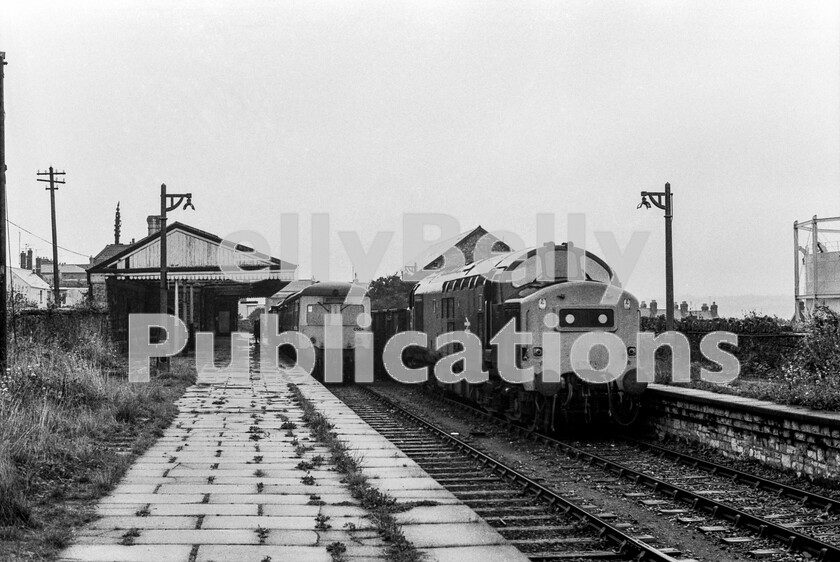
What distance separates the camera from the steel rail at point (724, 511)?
6.63m

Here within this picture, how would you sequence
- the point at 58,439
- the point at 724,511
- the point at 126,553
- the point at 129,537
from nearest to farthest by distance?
the point at 126,553 < the point at 129,537 < the point at 724,511 < the point at 58,439

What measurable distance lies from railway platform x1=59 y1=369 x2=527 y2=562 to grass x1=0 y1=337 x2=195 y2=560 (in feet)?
0.76

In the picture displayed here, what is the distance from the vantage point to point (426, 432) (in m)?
14.0

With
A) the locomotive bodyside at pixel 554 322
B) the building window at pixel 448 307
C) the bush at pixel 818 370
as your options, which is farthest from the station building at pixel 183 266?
the bush at pixel 818 370

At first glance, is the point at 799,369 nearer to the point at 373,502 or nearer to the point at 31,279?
the point at 373,502

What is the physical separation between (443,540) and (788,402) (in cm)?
653

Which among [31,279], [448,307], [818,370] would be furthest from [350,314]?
[31,279]

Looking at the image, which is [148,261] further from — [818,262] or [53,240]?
[818,262]

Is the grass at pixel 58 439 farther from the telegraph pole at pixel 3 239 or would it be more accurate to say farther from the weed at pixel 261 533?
the weed at pixel 261 533

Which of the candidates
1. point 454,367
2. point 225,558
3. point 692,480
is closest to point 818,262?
point 454,367

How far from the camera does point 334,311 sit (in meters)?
25.1

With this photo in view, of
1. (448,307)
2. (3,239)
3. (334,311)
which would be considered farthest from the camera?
(334,311)

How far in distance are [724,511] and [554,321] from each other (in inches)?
200

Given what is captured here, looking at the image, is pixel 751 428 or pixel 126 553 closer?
pixel 126 553
